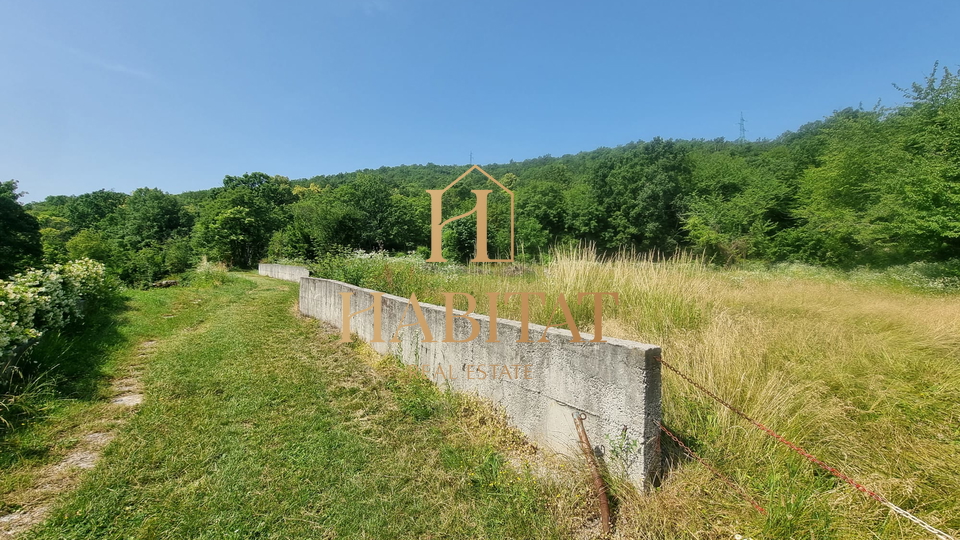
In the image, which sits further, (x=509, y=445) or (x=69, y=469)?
(x=509, y=445)

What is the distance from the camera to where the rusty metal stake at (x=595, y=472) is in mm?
1754

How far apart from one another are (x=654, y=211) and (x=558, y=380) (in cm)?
2746

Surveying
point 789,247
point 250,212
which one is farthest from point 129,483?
point 250,212

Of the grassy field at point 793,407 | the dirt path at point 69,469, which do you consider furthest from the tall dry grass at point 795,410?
the dirt path at point 69,469

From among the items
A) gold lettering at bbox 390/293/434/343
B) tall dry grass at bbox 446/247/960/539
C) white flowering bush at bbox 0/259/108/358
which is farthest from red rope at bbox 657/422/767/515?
white flowering bush at bbox 0/259/108/358

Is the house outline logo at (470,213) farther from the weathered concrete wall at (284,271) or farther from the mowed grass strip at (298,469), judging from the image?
the weathered concrete wall at (284,271)

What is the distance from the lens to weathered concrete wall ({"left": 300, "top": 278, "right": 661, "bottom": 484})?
1.86 meters

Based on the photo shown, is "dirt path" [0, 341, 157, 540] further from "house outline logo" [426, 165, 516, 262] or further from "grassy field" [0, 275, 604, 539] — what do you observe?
"house outline logo" [426, 165, 516, 262]

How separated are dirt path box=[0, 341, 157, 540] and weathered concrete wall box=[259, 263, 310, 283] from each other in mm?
9504

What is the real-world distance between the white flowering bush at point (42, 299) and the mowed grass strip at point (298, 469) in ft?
3.38

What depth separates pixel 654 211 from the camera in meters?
26.3

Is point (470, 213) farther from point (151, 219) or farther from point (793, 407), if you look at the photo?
point (151, 219)

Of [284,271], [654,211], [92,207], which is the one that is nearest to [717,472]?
[284,271]

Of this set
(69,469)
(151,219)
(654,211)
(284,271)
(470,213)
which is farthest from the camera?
(151,219)
